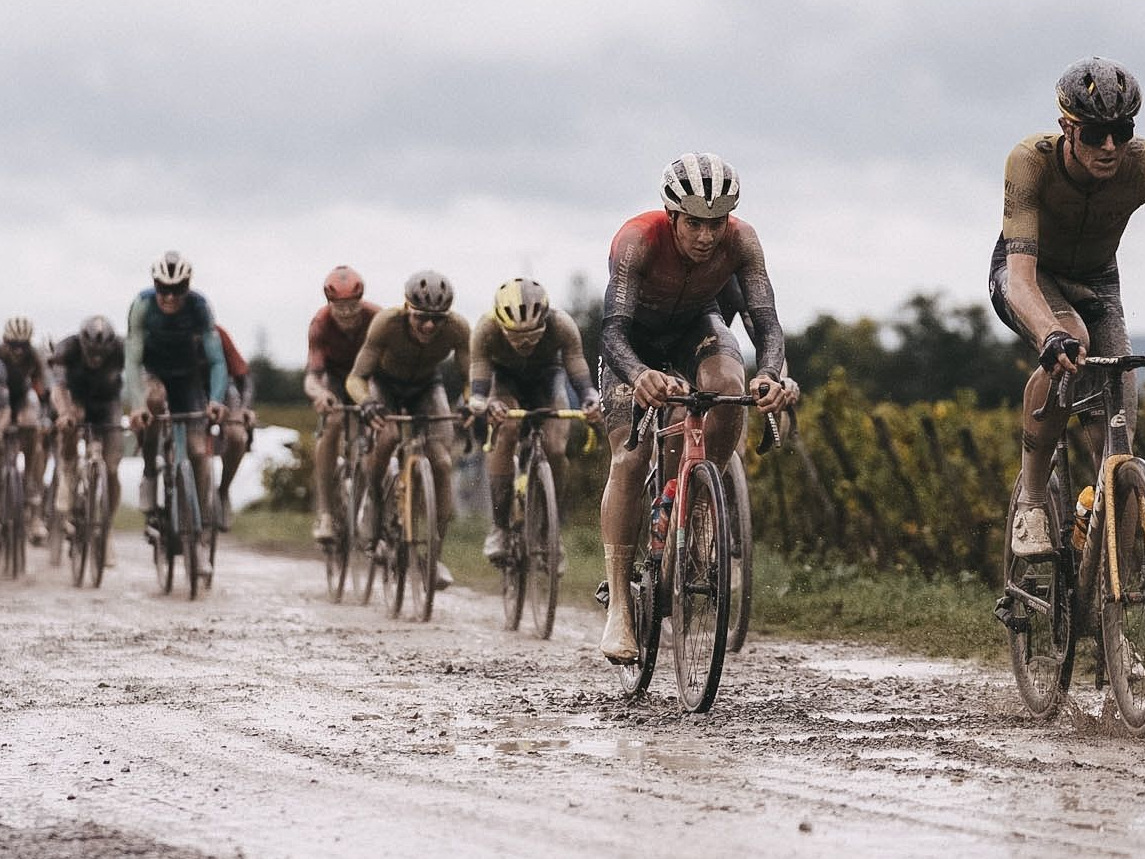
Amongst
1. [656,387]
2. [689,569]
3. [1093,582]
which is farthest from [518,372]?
[1093,582]

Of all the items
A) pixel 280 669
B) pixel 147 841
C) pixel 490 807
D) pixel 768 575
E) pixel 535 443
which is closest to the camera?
pixel 147 841

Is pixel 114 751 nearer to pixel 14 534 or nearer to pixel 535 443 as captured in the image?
pixel 535 443

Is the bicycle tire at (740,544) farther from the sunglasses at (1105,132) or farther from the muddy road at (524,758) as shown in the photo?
the sunglasses at (1105,132)

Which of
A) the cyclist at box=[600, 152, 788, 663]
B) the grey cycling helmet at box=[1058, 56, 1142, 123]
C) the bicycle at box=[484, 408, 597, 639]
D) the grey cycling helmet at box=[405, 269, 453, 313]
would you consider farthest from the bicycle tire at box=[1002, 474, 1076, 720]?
the grey cycling helmet at box=[405, 269, 453, 313]

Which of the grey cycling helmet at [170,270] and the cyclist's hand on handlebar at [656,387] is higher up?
the grey cycling helmet at [170,270]

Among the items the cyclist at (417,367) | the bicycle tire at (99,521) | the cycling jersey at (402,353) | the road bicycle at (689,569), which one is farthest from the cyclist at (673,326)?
the bicycle tire at (99,521)

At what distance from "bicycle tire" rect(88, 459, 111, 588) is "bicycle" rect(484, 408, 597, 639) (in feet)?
15.9

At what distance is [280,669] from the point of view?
9250 millimetres

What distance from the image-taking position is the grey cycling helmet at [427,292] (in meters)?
12.6

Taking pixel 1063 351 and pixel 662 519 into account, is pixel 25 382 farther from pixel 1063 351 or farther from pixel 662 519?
pixel 1063 351

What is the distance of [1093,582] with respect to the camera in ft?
22.4

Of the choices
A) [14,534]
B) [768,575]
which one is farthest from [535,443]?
[14,534]

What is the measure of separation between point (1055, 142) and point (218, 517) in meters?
9.28

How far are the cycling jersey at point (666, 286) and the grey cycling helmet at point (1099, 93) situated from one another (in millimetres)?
1575
